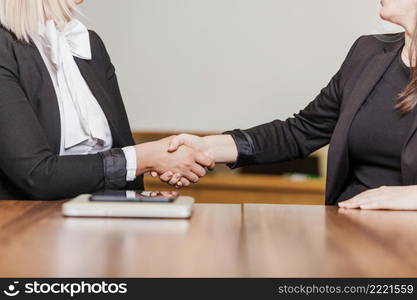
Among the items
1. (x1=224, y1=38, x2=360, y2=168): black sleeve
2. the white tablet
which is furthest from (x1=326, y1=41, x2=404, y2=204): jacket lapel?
the white tablet

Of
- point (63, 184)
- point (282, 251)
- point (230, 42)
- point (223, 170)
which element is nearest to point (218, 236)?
point (282, 251)

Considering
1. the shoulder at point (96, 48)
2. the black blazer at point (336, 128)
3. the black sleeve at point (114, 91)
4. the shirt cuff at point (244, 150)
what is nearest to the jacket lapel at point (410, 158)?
the black blazer at point (336, 128)

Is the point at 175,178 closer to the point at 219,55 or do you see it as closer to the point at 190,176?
the point at 190,176

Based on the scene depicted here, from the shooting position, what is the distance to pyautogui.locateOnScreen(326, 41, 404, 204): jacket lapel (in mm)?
1682

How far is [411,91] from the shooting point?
163 cm

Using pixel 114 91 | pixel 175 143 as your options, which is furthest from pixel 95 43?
pixel 175 143

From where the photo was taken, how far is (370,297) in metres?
0.69

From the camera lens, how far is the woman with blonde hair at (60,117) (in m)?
1.55

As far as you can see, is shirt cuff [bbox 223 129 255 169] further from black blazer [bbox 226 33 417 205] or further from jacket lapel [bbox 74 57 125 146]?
jacket lapel [bbox 74 57 125 146]

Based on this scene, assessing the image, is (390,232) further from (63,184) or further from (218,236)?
(63,184)

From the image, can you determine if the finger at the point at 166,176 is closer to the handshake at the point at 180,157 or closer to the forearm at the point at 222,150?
the handshake at the point at 180,157

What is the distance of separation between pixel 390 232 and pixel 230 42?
1.64 metres

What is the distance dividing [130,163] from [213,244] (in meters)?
0.80

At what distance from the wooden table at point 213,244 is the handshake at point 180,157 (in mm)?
626
